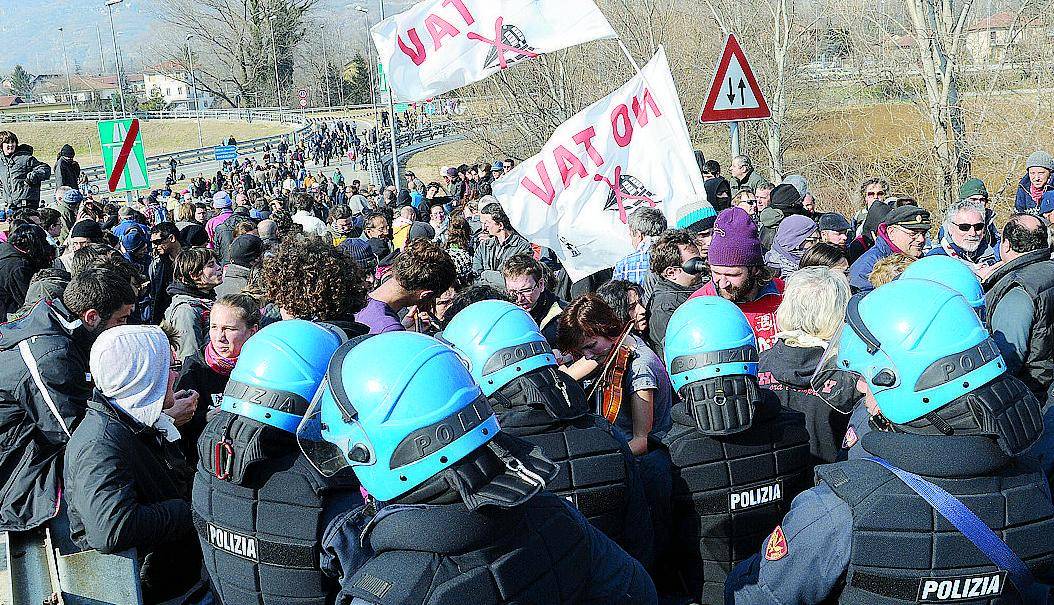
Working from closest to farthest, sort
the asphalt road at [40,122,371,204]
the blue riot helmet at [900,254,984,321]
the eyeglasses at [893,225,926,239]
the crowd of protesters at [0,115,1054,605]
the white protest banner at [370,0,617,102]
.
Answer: the crowd of protesters at [0,115,1054,605] → the blue riot helmet at [900,254,984,321] → the eyeglasses at [893,225,926,239] → the white protest banner at [370,0,617,102] → the asphalt road at [40,122,371,204]

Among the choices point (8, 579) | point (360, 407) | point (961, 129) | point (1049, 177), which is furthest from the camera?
point (961, 129)

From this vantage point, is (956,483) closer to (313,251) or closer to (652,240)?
(313,251)

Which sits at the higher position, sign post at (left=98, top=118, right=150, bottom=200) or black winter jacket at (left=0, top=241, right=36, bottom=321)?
sign post at (left=98, top=118, right=150, bottom=200)

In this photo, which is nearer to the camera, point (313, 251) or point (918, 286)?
point (918, 286)

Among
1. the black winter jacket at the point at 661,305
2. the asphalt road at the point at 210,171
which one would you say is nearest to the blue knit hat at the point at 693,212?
the black winter jacket at the point at 661,305

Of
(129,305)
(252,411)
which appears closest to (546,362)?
(252,411)

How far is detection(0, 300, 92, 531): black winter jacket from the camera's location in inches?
154

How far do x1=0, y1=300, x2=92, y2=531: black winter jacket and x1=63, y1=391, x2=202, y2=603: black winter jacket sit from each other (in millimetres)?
382

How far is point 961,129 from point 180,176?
1528 inches

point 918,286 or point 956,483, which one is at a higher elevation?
point 918,286

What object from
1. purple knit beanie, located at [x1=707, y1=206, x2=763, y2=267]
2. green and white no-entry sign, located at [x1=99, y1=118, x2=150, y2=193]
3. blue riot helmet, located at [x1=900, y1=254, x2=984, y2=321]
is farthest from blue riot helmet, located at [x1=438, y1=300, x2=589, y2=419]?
green and white no-entry sign, located at [x1=99, y1=118, x2=150, y2=193]

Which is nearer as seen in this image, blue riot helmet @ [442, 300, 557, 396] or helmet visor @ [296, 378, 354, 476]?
helmet visor @ [296, 378, 354, 476]

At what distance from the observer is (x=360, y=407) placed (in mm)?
2059

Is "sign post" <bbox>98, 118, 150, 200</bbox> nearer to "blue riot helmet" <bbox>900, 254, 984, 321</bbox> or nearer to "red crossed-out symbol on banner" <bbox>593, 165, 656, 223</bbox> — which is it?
"red crossed-out symbol on banner" <bbox>593, 165, 656, 223</bbox>
